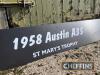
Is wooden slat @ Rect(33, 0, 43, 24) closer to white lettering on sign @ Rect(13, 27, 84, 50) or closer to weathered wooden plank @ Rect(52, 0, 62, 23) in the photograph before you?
weathered wooden plank @ Rect(52, 0, 62, 23)

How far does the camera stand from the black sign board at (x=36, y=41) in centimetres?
291

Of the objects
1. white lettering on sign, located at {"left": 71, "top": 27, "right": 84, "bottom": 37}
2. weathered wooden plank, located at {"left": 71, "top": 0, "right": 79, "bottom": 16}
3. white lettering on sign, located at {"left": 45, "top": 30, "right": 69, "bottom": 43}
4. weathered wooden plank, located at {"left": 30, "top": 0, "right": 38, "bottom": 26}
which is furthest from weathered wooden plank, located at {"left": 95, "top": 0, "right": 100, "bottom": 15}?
white lettering on sign, located at {"left": 45, "top": 30, "right": 69, "bottom": 43}

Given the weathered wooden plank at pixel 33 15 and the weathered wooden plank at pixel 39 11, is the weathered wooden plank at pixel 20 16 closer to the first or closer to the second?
the weathered wooden plank at pixel 33 15

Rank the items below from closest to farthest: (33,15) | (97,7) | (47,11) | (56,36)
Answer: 1. (56,36)
2. (33,15)
3. (47,11)
4. (97,7)

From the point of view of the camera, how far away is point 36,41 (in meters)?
3.23

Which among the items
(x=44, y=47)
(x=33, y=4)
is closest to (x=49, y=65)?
(x=44, y=47)

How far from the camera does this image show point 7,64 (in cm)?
298

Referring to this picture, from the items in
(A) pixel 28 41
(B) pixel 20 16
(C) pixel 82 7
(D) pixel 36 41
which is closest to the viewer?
(A) pixel 28 41

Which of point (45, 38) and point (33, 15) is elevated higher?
point (33, 15)

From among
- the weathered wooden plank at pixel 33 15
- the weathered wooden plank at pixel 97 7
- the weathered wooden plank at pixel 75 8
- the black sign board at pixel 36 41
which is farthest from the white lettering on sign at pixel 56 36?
the weathered wooden plank at pixel 97 7

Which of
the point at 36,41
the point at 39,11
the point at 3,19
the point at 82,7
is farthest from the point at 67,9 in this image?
the point at 36,41

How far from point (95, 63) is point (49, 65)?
874 millimetres

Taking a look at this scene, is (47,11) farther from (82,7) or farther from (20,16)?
(82,7)

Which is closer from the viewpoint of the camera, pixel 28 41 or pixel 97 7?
pixel 28 41
